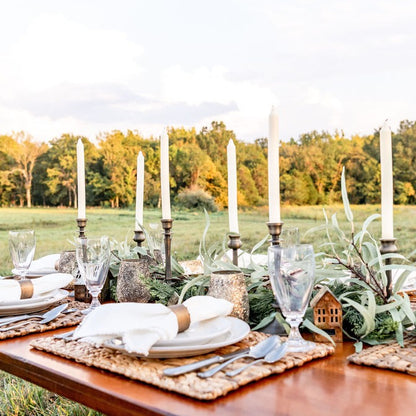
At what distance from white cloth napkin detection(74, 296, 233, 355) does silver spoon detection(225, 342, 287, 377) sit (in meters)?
0.15

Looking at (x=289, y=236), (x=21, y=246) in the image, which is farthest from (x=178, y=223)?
(x=289, y=236)

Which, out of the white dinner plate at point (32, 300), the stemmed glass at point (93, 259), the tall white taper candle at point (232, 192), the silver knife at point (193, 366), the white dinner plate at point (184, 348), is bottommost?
the silver knife at point (193, 366)

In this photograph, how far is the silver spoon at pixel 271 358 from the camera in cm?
83

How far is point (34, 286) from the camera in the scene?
4.69ft

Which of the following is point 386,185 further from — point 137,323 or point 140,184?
point 140,184

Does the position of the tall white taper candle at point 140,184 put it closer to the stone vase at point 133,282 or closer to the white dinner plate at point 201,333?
the stone vase at point 133,282

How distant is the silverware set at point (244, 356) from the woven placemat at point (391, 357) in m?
0.13

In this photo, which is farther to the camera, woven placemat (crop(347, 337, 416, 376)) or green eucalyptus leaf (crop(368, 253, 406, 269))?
green eucalyptus leaf (crop(368, 253, 406, 269))

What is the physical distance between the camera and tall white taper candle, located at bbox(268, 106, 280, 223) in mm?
1114

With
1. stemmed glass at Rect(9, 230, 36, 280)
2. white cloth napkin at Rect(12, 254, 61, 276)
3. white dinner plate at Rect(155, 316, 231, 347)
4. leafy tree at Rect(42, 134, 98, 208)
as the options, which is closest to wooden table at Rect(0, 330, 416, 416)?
white dinner plate at Rect(155, 316, 231, 347)

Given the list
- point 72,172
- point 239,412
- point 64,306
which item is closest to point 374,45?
point 72,172

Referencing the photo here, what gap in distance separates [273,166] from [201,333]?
Answer: 376 mm

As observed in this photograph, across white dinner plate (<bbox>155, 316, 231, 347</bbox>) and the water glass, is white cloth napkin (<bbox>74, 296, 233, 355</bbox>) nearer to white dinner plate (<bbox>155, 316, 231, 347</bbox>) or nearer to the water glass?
white dinner plate (<bbox>155, 316, 231, 347</bbox>)

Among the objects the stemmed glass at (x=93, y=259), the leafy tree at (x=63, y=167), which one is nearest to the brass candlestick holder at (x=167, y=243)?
the stemmed glass at (x=93, y=259)
